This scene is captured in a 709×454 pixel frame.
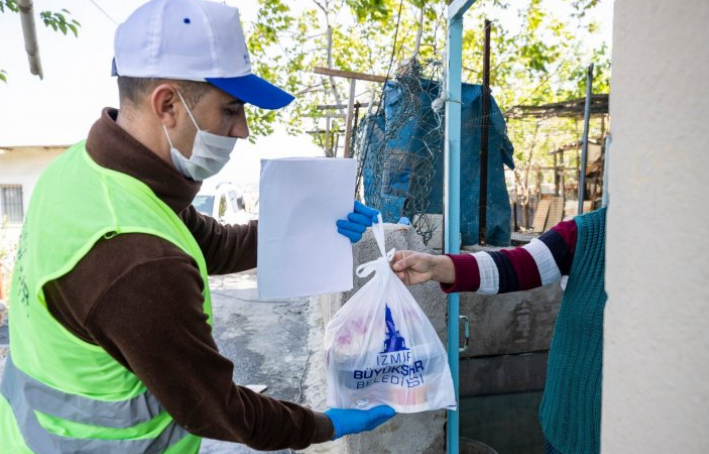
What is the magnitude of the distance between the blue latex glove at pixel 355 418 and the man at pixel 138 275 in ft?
0.74

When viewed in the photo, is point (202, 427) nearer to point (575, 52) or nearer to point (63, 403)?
point (63, 403)

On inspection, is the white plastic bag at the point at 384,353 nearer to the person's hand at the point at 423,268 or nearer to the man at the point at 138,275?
the person's hand at the point at 423,268

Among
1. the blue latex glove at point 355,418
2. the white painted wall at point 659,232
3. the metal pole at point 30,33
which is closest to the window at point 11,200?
the metal pole at point 30,33

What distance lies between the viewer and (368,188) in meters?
2.93

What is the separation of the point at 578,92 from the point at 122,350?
1231cm

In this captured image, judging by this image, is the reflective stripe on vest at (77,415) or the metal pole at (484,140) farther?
the metal pole at (484,140)

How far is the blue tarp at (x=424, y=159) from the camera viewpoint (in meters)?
2.44

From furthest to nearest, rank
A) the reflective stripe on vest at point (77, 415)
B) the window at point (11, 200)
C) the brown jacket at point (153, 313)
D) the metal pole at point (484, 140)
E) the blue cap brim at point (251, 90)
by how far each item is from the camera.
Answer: the window at point (11, 200) → the metal pole at point (484, 140) → the blue cap brim at point (251, 90) → the reflective stripe on vest at point (77, 415) → the brown jacket at point (153, 313)

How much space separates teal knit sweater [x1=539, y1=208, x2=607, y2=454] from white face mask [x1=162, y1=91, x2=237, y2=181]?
1108 millimetres

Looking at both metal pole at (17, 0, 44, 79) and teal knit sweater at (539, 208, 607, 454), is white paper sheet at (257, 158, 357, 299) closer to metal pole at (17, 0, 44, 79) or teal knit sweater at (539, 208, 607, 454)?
teal knit sweater at (539, 208, 607, 454)

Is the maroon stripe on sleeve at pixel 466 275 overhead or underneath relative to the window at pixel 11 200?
overhead

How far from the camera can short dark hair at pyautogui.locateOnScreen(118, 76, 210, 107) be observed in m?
1.11

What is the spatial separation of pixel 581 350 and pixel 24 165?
1906 centimetres

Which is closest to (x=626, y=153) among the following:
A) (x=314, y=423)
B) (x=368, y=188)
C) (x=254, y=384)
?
(x=314, y=423)
